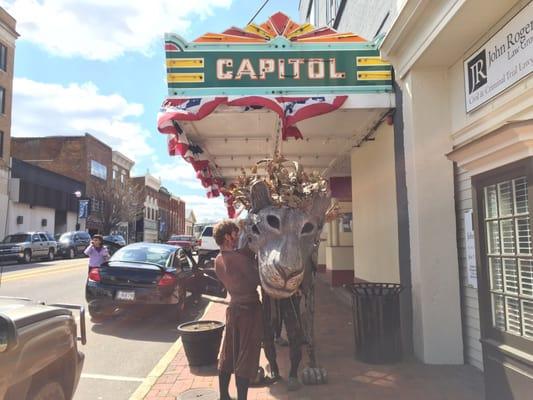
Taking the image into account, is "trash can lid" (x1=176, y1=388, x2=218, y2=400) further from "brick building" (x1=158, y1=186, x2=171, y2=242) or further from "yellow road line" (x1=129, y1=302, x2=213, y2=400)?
"brick building" (x1=158, y1=186, x2=171, y2=242)

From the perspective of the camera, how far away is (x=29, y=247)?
2541 cm

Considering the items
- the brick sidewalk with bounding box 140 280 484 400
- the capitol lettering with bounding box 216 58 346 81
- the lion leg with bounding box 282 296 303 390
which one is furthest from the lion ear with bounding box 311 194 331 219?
the capitol lettering with bounding box 216 58 346 81

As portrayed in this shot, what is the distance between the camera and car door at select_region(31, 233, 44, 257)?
25953 mm

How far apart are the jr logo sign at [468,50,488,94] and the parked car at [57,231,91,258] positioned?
29.0 meters

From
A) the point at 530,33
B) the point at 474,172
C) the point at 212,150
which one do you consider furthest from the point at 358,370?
the point at 212,150

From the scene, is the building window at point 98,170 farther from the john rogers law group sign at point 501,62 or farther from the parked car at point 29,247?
the john rogers law group sign at point 501,62

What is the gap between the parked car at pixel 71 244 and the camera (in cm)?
2973

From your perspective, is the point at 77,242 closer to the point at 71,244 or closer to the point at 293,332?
the point at 71,244

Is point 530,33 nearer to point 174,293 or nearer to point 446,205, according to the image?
point 446,205

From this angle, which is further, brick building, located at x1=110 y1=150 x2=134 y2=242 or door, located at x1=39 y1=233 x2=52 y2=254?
brick building, located at x1=110 y1=150 x2=134 y2=242

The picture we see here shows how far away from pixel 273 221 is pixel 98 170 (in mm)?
49051

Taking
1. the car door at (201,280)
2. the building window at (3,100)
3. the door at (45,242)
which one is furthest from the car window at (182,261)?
the building window at (3,100)

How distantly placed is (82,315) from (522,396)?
12.2ft

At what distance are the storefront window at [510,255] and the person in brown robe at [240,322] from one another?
2.27 m
